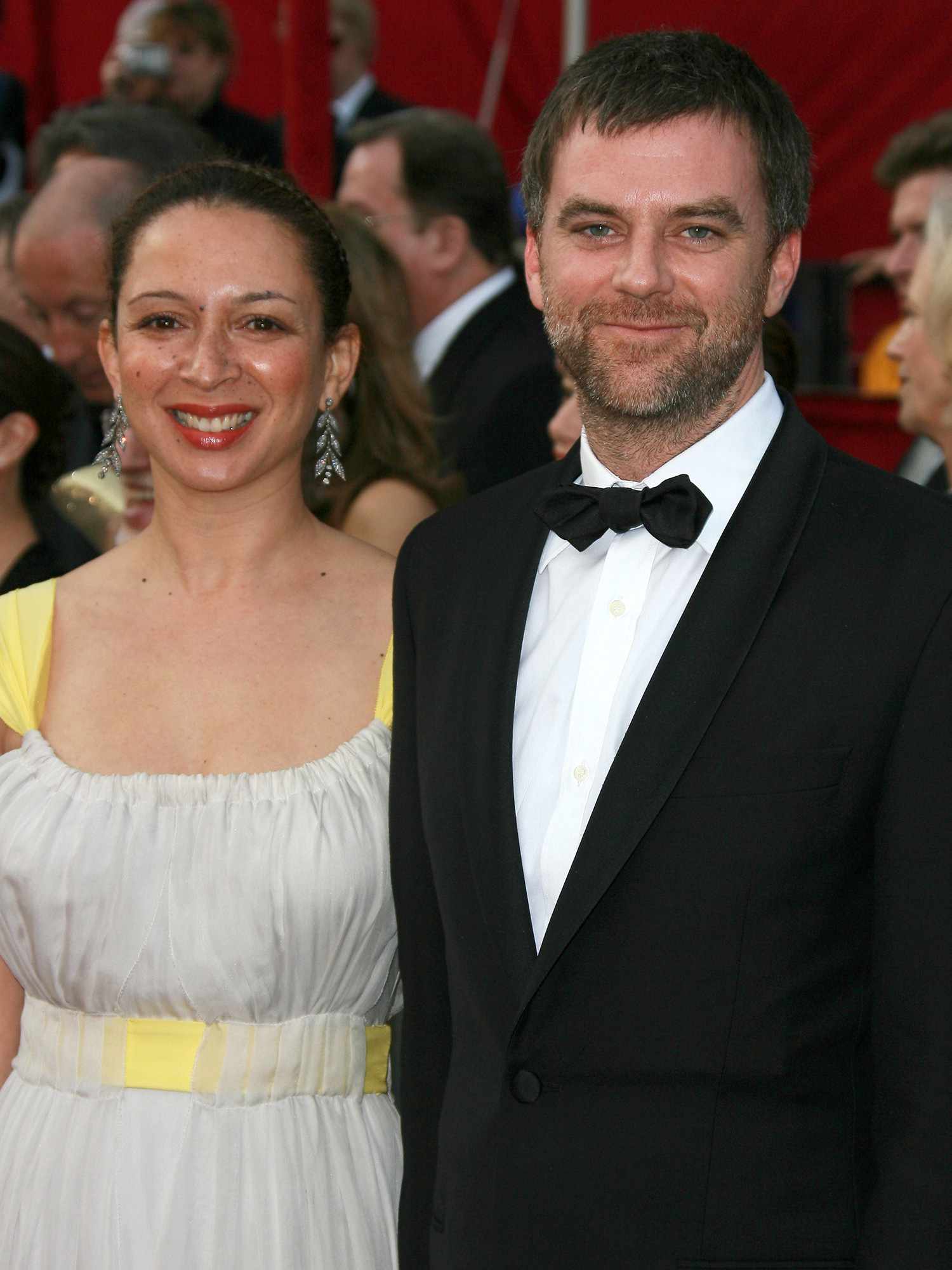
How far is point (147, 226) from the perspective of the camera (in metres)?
2.14

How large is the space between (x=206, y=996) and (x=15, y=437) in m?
1.21

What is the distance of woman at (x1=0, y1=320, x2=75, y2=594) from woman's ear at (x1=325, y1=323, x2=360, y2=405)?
0.73 metres

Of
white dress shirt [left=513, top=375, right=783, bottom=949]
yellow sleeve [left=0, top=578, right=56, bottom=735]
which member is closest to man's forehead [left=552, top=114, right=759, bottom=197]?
white dress shirt [left=513, top=375, right=783, bottom=949]

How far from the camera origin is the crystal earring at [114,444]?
2.24 metres

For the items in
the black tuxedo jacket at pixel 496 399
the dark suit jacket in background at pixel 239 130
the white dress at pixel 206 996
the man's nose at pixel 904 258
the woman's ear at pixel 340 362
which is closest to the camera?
the white dress at pixel 206 996

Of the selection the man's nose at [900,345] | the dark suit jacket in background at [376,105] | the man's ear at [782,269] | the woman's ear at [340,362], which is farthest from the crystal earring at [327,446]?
the dark suit jacket in background at [376,105]

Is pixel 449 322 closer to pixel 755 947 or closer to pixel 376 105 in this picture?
pixel 376 105

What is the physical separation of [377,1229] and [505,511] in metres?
0.88

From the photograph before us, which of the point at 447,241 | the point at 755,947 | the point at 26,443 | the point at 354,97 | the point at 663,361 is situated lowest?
the point at 755,947

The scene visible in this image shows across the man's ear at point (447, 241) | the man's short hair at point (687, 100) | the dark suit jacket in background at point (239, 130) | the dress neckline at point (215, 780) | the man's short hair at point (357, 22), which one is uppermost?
the man's short hair at point (357, 22)

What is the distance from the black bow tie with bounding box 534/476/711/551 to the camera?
162cm

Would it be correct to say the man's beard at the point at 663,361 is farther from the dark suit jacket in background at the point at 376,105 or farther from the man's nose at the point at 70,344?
the dark suit jacket in background at the point at 376,105

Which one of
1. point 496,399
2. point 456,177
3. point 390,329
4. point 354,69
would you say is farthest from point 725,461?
point 354,69

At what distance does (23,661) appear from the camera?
6.91ft
